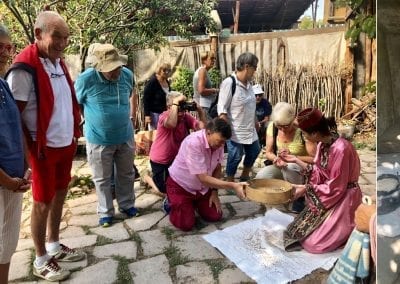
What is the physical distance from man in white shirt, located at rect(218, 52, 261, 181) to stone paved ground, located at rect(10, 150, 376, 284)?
63 cm

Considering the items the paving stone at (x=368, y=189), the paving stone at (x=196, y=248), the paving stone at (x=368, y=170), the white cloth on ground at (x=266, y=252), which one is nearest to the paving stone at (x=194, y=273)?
the paving stone at (x=196, y=248)

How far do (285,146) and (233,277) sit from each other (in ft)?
5.45

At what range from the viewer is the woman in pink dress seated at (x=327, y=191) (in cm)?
303

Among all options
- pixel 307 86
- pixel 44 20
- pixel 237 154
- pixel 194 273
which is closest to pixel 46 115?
pixel 44 20

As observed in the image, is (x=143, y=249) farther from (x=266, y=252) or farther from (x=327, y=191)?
(x=327, y=191)

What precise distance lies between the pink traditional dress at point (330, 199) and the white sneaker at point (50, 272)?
71.1 inches

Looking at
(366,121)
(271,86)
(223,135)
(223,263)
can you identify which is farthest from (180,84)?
(223,263)

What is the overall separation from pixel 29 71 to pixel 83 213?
2108 mm

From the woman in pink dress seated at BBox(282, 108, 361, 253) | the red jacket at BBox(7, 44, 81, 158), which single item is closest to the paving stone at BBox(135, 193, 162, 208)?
the woman in pink dress seated at BBox(282, 108, 361, 253)

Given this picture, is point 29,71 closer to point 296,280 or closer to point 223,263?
point 223,263

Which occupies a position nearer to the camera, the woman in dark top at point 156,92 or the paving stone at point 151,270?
the paving stone at point 151,270

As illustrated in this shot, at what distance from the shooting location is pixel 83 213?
4.34 m

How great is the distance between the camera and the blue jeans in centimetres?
479

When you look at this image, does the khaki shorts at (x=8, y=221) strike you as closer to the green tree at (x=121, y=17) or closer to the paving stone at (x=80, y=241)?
the paving stone at (x=80, y=241)
